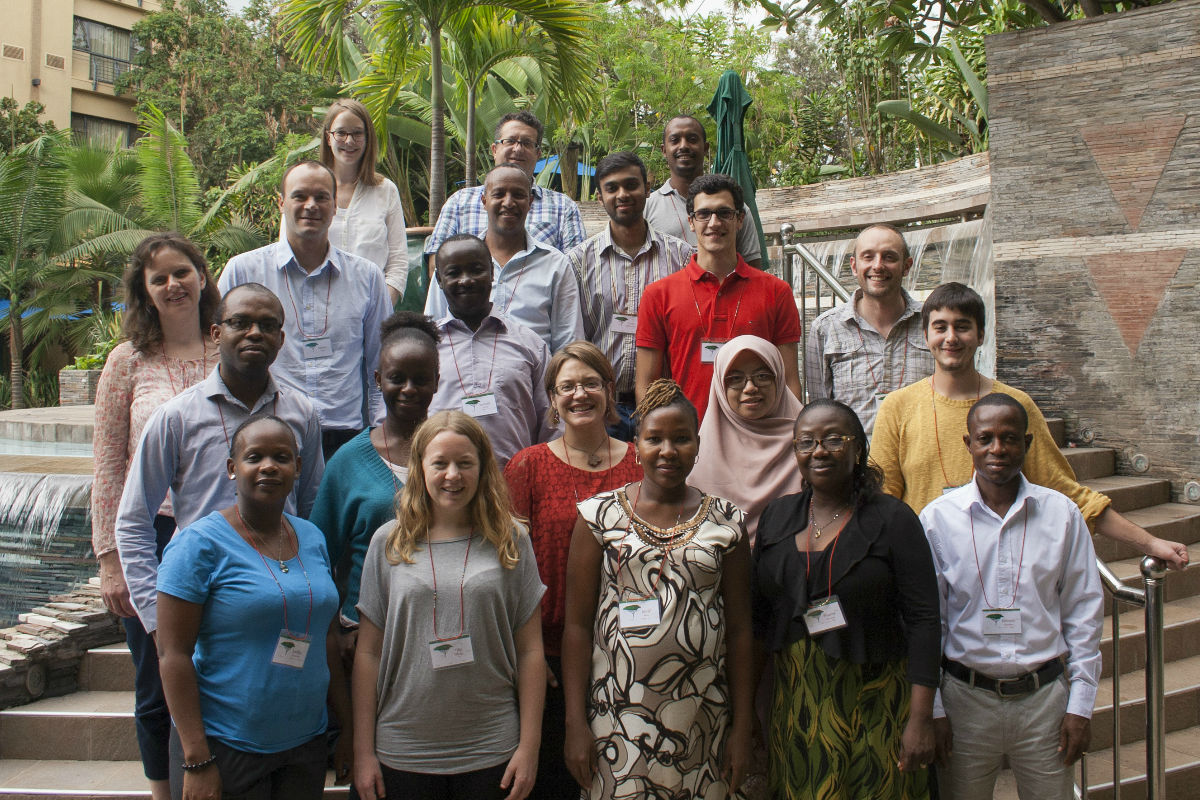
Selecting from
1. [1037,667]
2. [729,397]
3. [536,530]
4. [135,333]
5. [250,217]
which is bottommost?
[1037,667]

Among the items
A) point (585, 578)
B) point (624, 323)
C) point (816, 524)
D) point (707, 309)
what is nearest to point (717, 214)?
point (707, 309)

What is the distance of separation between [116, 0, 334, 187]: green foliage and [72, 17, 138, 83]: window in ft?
13.0

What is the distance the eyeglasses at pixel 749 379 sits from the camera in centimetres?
312

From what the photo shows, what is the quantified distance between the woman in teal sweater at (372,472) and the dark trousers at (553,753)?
0.62 metres

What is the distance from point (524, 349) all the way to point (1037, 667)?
1997mm

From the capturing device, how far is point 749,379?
10.2ft

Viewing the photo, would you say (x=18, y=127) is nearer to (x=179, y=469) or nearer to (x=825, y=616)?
(x=179, y=469)

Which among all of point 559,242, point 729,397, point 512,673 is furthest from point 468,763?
point 559,242

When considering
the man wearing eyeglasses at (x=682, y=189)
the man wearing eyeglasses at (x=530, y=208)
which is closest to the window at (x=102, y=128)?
the man wearing eyeglasses at (x=530, y=208)

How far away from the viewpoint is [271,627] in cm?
244

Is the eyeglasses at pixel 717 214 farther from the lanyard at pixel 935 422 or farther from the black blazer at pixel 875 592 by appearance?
the black blazer at pixel 875 592

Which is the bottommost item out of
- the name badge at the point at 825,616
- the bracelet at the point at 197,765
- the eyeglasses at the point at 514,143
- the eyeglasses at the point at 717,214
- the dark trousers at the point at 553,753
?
the dark trousers at the point at 553,753

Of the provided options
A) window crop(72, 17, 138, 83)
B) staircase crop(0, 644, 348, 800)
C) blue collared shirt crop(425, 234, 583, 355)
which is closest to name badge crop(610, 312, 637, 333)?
blue collared shirt crop(425, 234, 583, 355)

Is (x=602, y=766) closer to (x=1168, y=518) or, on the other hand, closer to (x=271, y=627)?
(x=271, y=627)
